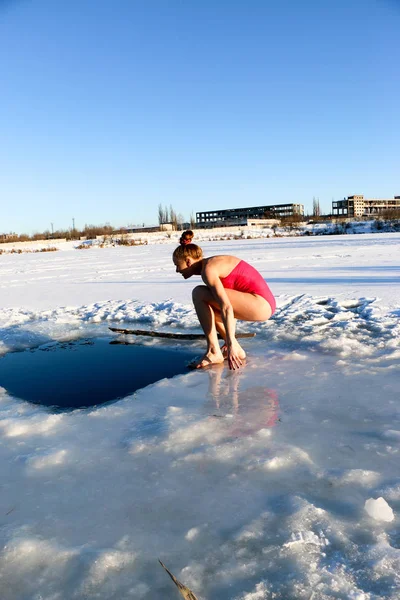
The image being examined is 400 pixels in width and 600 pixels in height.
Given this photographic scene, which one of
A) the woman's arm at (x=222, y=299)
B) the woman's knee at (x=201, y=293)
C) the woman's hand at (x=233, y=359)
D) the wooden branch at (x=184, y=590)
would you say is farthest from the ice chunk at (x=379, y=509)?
the woman's knee at (x=201, y=293)

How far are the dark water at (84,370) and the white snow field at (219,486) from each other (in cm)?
20

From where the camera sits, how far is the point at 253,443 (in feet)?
5.88

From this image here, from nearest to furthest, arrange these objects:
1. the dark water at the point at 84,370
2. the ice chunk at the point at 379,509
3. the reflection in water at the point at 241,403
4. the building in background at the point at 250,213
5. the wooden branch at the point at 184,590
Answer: the wooden branch at the point at 184,590
the ice chunk at the point at 379,509
the reflection in water at the point at 241,403
the dark water at the point at 84,370
the building in background at the point at 250,213

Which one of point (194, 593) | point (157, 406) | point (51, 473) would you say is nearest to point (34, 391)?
point (157, 406)

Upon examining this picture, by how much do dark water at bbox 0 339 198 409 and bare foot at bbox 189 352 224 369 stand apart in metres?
0.11

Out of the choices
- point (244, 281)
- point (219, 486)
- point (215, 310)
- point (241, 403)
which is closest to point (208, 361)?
point (215, 310)

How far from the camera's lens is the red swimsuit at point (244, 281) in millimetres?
3201

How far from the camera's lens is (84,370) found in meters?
3.21

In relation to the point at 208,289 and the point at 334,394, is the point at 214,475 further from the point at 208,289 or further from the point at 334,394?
the point at 208,289

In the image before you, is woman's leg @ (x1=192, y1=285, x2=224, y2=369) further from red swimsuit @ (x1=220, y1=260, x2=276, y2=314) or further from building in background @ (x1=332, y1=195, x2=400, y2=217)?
building in background @ (x1=332, y1=195, x2=400, y2=217)

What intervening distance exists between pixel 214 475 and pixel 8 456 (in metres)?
0.86

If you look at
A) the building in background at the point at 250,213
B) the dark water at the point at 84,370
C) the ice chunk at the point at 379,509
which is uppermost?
the building in background at the point at 250,213

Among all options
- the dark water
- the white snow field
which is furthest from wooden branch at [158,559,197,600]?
the dark water

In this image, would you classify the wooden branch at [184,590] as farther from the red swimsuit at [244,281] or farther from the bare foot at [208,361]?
the red swimsuit at [244,281]
